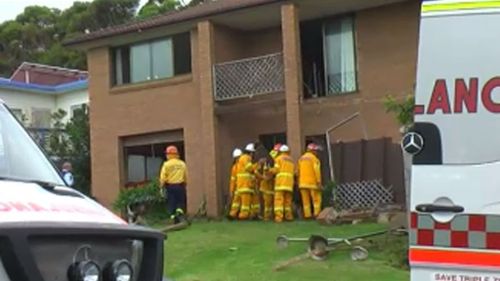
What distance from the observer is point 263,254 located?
1317 cm

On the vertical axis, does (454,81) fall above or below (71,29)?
below

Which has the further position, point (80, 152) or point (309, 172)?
point (80, 152)

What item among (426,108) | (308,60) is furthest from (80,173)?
(426,108)

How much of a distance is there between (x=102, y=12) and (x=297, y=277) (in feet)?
170

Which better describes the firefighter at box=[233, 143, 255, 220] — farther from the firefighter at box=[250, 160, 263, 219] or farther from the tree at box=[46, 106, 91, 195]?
the tree at box=[46, 106, 91, 195]

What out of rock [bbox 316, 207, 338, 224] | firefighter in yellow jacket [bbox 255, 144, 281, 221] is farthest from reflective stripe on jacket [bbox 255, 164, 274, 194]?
rock [bbox 316, 207, 338, 224]

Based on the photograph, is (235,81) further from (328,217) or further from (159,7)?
(159,7)

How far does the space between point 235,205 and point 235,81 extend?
4.34 m

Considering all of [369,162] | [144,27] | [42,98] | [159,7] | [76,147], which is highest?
Result: [159,7]

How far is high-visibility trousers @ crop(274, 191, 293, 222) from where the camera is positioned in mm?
19094

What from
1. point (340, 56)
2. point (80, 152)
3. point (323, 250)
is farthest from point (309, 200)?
point (80, 152)

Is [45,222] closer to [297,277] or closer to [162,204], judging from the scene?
[297,277]

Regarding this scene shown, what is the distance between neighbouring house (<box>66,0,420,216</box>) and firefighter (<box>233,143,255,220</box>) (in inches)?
79.9

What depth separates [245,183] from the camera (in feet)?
66.1
